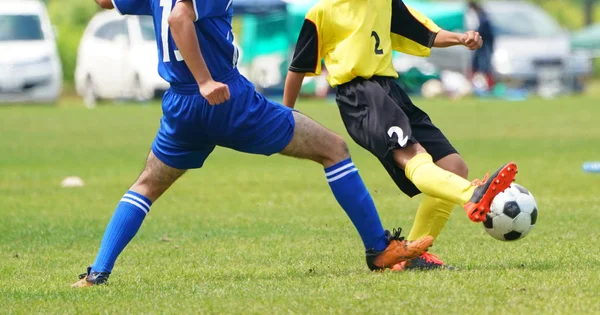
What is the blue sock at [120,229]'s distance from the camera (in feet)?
19.9

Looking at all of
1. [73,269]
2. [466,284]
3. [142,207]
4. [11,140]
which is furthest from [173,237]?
[11,140]

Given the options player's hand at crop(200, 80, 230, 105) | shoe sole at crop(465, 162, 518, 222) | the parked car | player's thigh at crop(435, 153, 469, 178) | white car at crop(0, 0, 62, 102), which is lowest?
white car at crop(0, 0, 62, 102)

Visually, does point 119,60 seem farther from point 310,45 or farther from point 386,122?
point 386,122

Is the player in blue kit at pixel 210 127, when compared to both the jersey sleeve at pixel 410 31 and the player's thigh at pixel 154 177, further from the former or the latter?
the jersey sleeve at pixel 410 31

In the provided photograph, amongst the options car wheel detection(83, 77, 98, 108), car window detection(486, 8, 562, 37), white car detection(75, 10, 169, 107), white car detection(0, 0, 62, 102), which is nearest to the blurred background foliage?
car wheel detection(83, 77, 98, 108)

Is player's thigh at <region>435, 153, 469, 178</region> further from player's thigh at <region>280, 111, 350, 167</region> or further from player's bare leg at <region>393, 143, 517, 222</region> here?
player's thigh at <region>280, 111, 350, 167</region>

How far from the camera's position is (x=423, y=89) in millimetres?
30062

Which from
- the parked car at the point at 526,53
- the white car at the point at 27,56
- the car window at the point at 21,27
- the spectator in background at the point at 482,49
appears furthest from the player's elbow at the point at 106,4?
the parked car at the point at 526,53

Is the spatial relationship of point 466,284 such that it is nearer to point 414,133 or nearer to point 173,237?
point 414,133

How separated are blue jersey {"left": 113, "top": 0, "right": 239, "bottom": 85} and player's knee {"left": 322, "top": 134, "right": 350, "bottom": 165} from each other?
2.08 feet

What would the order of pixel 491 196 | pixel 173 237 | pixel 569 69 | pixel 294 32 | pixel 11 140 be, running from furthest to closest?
1. pixel 569 69
2. pixel 294 32
3. pixel 11 140
4. pixel 173 237
5. pixel 491 196

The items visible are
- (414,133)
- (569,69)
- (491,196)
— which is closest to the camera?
(491,196)

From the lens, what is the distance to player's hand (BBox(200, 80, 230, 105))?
5.51 meters

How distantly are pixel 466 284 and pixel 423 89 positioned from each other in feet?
80.9
